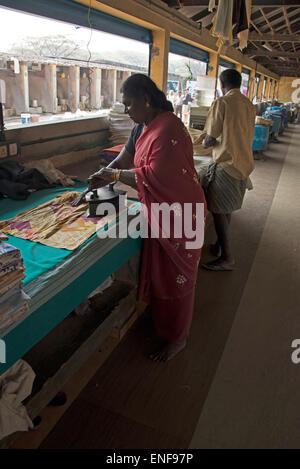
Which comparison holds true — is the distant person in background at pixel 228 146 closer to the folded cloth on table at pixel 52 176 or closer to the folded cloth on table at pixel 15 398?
the folded cloth on table at pixel 52 176

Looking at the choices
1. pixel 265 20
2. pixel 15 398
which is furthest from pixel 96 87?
pixel 265 20

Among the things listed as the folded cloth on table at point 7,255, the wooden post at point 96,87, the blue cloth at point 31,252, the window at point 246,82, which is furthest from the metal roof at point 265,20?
the folded cloth on table at point 7,255

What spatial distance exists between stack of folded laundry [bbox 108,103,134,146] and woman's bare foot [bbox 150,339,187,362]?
2.22 m

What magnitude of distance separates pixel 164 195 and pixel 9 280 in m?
0.91

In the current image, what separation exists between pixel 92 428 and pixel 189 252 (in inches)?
37.7

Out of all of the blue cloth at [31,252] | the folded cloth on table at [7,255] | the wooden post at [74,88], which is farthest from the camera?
the wooden post at [74,88]

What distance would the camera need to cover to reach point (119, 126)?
A: 365 centimetres

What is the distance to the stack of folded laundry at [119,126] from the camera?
363 cm

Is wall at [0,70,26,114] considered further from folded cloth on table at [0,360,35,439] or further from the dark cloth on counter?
folded cloth on table at [0,360,35,439]

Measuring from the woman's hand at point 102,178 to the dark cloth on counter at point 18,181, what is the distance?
478 mm

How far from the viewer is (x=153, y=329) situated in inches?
91.5

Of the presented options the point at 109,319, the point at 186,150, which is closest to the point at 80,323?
the point at 109,319

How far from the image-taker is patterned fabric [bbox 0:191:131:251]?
64.6 inches

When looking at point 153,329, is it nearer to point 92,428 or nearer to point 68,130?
point 92,428
